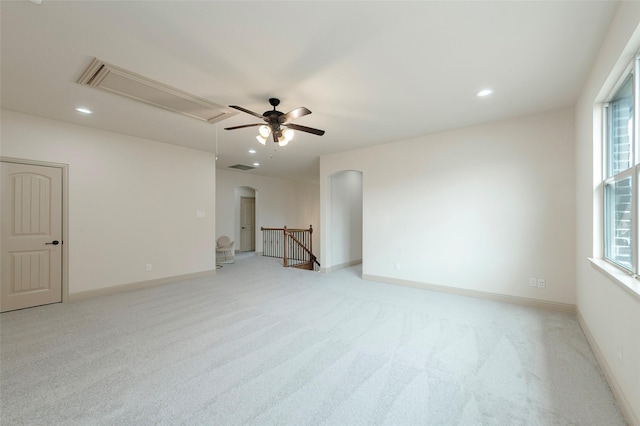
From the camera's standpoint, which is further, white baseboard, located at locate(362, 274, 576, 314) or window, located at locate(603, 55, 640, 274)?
white baseboard, located at locate(362, 274, 576, 314)

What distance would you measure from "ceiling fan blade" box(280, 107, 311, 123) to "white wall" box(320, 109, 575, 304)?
280cm

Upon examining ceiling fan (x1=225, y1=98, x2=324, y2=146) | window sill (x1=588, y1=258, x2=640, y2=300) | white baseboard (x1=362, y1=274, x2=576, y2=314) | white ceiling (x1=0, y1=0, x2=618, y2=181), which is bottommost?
white baseboard (x1=362, y1=274, x2=576, y2=314)

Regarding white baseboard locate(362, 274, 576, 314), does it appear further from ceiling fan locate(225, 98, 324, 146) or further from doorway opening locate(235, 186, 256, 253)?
doorway opening locate(235, 186, 256, 253)

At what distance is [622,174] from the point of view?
6.56 feet

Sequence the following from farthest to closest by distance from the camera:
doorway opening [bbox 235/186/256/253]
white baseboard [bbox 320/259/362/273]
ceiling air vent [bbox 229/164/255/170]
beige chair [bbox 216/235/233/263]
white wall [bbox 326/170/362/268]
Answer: doorway opening [bbox 235/186/256/253] → ceiling air vent [bbox 229/164/255/170] → beige chair [bbox 216/235/233/263] → white wall [bbox 326/170/362/268] → white baseboard [bbox 320/259/362/273]

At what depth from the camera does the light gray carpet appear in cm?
177

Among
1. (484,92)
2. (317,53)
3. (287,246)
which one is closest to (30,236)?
(317,53)

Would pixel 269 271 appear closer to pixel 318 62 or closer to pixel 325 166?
pixel 325 166

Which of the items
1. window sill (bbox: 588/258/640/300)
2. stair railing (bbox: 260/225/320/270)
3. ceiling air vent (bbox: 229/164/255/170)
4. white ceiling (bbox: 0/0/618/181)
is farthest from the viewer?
stair railing (bbox: 260/225/320/270)

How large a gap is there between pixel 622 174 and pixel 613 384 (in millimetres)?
1585

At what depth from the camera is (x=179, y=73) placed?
2.66 metres

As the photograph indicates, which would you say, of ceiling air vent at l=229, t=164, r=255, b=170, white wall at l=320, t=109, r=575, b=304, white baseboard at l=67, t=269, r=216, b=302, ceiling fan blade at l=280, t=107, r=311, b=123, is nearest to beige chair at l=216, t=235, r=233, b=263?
white baseboard at l=67, t=269, r=216, b=302

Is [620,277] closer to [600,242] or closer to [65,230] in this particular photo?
[600,242]

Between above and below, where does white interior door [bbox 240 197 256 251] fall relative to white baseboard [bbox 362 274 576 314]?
above
